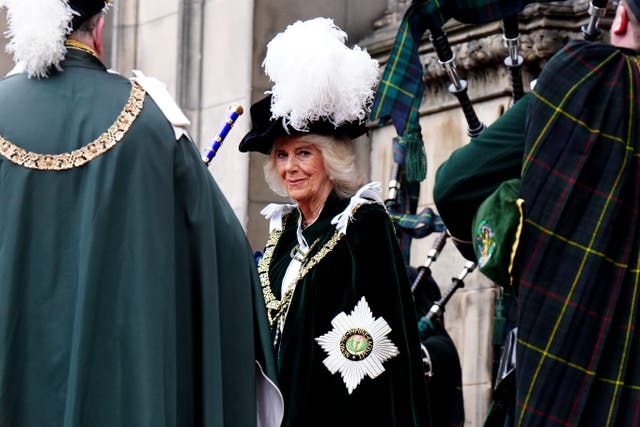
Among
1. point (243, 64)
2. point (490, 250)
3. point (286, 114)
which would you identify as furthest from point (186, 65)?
point (490, 250)

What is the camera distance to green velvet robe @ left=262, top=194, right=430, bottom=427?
608cm

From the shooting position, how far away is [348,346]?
6.10 metres

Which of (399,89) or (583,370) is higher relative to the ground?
(399,89)

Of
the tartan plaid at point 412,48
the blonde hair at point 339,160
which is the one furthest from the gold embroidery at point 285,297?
the tartan plaid at point 412,48

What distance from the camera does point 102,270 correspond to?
474 centimetres

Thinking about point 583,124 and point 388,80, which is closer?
point 583,124

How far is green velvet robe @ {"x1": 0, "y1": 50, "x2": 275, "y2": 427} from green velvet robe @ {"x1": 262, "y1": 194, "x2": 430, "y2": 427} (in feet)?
3.84

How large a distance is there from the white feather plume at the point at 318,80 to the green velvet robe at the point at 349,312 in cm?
40

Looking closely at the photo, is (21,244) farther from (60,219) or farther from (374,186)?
(374,186)

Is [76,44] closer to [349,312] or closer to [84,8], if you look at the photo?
[84,8]

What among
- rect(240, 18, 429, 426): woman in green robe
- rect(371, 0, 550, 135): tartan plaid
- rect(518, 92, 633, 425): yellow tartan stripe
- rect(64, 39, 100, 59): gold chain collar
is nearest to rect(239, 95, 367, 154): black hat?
rect(240, 18, 429, 426): woman in green robe

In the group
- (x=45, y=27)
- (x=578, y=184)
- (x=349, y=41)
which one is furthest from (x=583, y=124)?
(x=349, y=41)

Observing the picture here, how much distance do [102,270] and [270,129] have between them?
186cm

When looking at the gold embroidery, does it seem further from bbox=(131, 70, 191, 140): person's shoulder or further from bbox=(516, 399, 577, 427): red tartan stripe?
bbox=(516, 399, 577, 427): red tartan stripe
